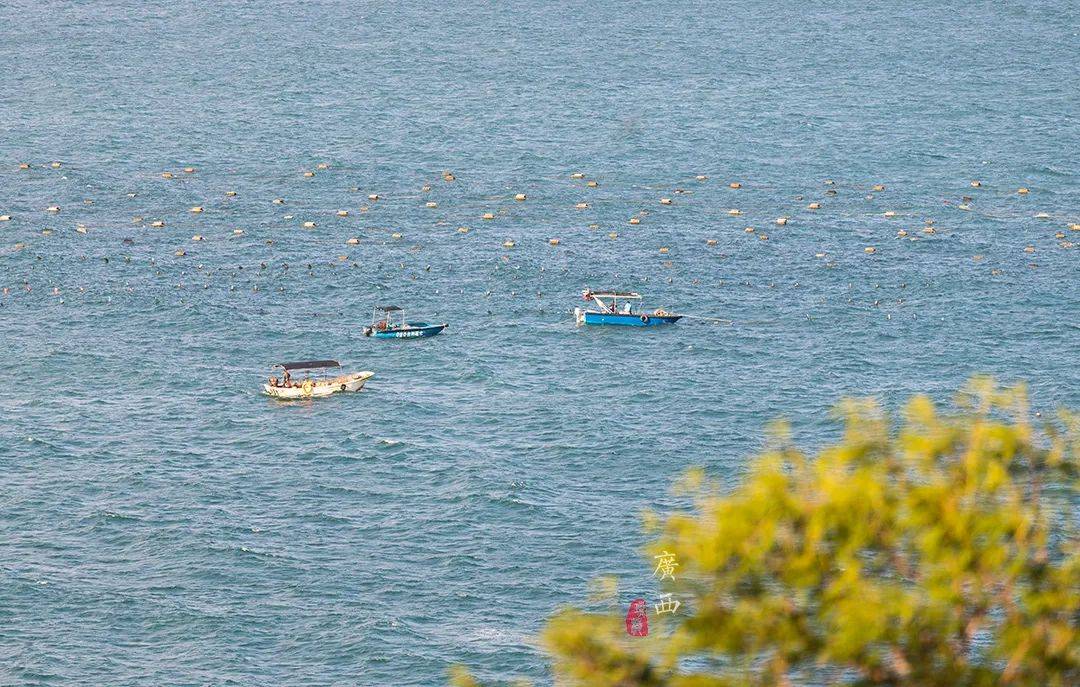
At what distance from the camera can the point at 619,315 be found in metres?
140

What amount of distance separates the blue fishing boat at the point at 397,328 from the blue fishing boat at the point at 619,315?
1179 cm

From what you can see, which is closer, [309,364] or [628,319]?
[309,364]

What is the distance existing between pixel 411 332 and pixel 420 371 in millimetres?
6706

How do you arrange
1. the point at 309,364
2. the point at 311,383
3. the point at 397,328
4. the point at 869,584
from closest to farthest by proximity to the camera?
1. the point at 869,584
2. the point at 309,364
3. the point at 311,383
4. the point at 397,328

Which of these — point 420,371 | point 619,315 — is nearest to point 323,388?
point 420,371

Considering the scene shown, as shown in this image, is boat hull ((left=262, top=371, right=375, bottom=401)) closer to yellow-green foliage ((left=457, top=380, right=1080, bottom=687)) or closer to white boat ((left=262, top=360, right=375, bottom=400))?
white boat ((left=262, top=360, right=375, bottom=400))

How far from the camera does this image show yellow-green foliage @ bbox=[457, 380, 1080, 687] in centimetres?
2488

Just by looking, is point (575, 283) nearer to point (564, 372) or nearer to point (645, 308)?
point (645, 308)

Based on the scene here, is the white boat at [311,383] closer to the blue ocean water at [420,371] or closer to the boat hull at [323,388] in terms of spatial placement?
the boat hull at [323,388]

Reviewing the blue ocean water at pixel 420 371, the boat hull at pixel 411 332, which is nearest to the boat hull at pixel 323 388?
the blue ocean water at pixel 420 371

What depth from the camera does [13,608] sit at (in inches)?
3519

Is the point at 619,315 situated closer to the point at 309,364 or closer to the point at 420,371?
the point at 420,371

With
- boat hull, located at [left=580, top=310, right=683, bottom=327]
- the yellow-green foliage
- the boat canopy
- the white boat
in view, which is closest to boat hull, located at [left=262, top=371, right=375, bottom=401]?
the white boat

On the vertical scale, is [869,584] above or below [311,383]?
above
